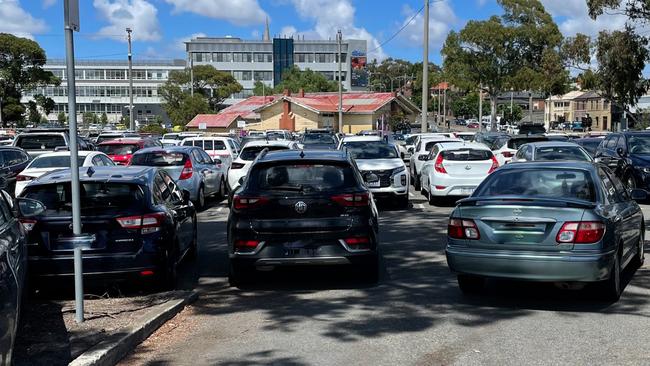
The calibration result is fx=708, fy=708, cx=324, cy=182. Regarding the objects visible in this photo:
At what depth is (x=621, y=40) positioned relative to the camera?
27281 millimetres

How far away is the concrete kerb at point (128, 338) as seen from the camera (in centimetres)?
550

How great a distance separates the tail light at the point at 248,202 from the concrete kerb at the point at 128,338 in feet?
3.90

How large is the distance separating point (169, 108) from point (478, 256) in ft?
255

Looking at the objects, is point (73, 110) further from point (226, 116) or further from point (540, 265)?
point (226, 116)

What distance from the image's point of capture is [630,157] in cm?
1819

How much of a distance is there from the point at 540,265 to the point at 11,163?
1708 centimetres

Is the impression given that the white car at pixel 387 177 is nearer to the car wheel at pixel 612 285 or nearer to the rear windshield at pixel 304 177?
the rear windshield at pixel 304 177

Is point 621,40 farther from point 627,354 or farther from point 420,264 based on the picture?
point 627,354

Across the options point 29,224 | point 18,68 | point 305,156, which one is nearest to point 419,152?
point 305,156

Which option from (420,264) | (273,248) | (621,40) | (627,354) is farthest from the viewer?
(621,40)

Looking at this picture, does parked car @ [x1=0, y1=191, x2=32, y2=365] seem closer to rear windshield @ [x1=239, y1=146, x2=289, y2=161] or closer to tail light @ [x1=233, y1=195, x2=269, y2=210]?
tail light @ [x1=233, y1=195, x2=269, y2=210]

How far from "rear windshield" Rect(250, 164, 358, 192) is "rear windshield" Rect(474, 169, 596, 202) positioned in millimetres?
1566

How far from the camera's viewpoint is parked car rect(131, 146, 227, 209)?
16641 mm

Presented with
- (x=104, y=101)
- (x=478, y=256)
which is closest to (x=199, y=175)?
(x=478, y=256)
